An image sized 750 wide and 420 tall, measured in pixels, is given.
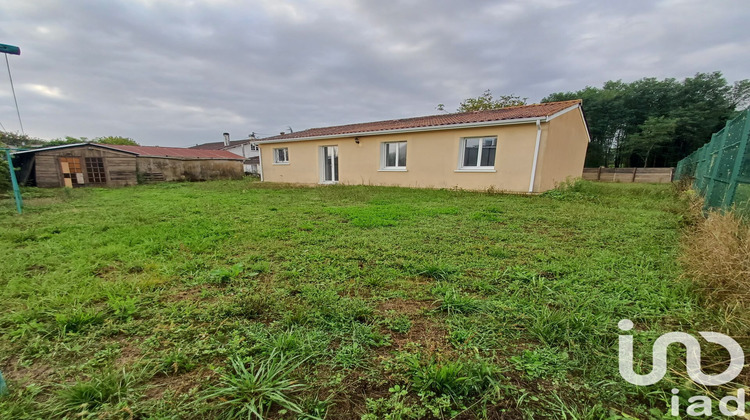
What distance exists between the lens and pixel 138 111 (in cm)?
2294

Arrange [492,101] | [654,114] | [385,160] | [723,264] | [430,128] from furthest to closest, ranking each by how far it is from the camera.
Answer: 1. [654,114]
2. [492,101]
3. [385,160]
4. [430,128]
5. [723,264]

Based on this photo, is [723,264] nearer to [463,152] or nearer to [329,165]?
[463,152]

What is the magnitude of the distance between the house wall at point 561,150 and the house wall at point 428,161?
42 centimetres

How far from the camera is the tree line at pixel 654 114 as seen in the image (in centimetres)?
2564

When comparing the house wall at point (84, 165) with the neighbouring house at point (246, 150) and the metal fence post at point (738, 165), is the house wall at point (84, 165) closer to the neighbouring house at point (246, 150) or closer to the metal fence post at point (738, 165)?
the neighbouring house at point (246, 150)

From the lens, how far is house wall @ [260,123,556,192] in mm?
8344

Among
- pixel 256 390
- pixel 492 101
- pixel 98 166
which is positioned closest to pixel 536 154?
pixel 256 390

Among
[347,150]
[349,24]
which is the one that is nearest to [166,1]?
[349,24]

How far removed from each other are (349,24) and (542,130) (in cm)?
903

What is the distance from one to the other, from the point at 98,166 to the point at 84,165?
0.50 m

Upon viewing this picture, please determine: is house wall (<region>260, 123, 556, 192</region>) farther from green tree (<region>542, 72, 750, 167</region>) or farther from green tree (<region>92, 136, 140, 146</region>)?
green tree (<region>92, 136, 140, 146</region>)

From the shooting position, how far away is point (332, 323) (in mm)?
1717

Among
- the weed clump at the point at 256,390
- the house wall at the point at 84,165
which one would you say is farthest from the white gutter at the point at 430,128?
the house wall at the point at 84,165

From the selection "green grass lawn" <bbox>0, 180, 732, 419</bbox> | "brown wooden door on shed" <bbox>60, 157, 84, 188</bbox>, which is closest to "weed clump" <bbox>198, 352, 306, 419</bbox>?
"green grass lawn" <bbox>0, 180, 732, 419</bbox>
